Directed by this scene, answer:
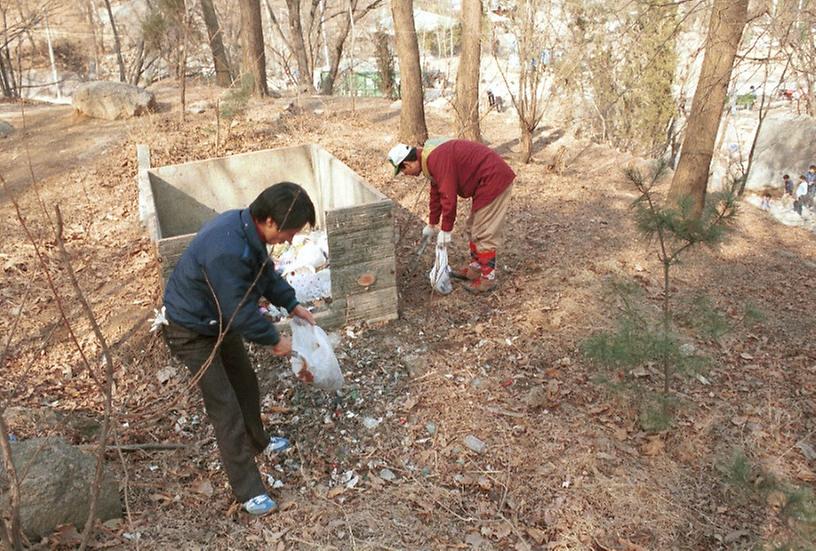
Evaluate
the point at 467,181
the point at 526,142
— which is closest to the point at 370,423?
the point at 467,181

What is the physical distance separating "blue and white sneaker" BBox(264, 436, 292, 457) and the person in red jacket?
2186 millimetres

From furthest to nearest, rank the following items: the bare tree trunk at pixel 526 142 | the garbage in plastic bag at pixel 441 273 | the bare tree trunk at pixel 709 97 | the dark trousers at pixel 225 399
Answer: the bare tree trunk at pixel 526 142
the bare tree trunk at pixel 709 97
the garbage in plastic bag at pixel 441 273
the dark trousers at pixel 225 399

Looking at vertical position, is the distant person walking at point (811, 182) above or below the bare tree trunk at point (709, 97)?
below

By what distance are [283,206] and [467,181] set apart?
8.31 feet

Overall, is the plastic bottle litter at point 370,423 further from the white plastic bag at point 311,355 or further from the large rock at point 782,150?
the large rock at point 782,150

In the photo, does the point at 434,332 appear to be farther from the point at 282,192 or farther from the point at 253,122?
the point at 253,122

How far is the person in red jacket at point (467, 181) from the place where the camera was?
4914 mm

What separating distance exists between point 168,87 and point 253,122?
22.6ft

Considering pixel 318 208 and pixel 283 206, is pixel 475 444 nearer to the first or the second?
pixel 283 206

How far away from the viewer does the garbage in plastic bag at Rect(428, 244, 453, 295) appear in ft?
17.1

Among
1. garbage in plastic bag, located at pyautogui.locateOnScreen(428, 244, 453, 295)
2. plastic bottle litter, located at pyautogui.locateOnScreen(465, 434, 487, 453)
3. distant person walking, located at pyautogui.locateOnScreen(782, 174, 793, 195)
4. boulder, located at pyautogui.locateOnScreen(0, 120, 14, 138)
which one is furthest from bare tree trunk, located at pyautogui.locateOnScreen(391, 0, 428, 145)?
distant person walking, located at pyautogui.locateOnScreen(782, 174, 793, 195)

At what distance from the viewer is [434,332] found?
16.1 ft

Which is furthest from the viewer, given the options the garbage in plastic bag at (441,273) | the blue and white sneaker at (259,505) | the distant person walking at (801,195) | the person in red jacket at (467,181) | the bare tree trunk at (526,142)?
the distant person walking at (801,195)

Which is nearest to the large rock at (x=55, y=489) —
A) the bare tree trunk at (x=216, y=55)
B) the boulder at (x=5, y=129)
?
the boulder at (x=5, y=129)
